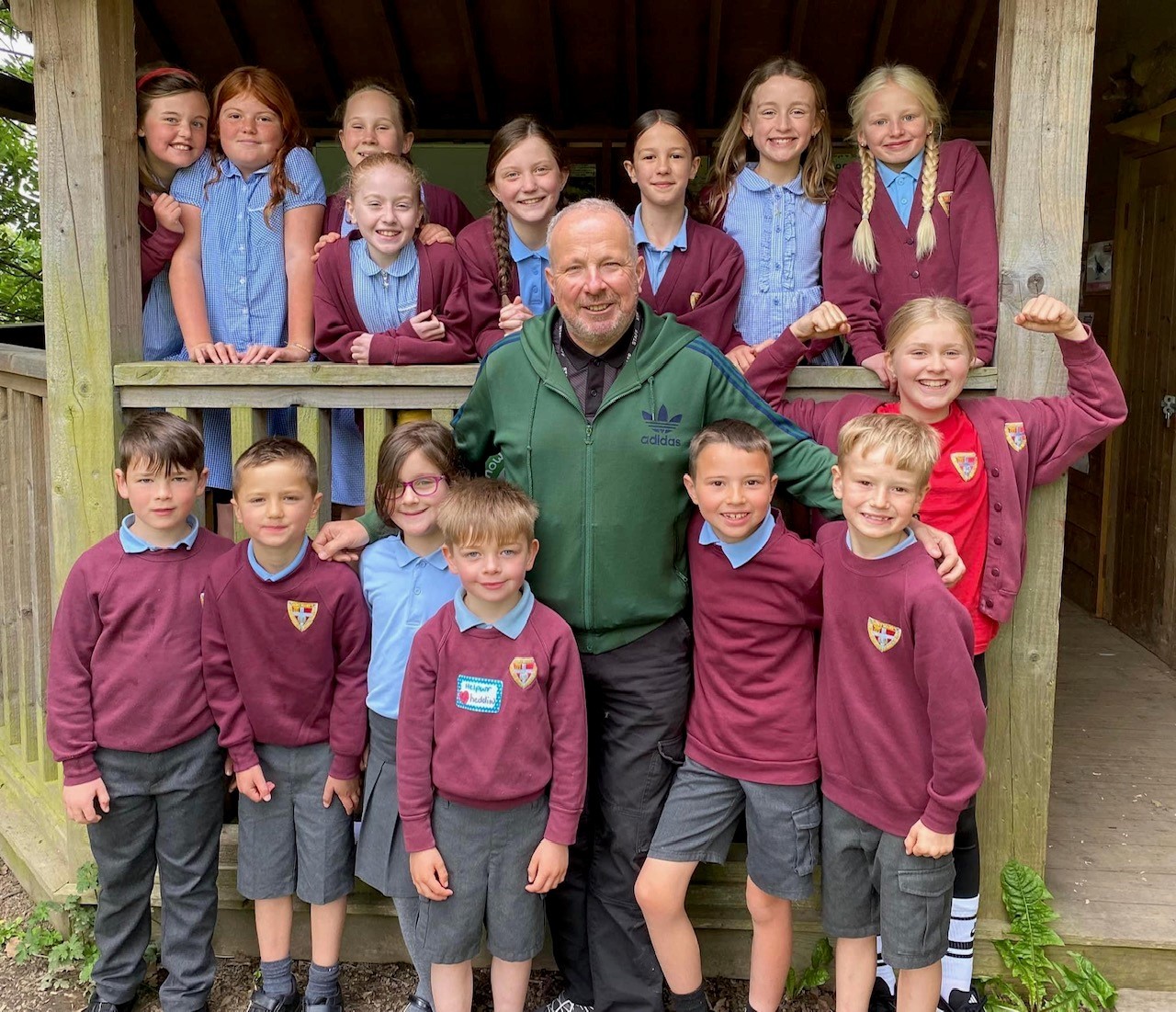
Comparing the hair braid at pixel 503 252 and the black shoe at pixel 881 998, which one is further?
the hair braid at pixel 503 252

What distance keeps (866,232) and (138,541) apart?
2.31m

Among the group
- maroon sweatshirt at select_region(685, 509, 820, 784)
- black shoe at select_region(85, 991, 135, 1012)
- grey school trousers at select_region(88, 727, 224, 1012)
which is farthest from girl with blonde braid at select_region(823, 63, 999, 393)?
black shoe at select_region(85, 991, 135, 1012)

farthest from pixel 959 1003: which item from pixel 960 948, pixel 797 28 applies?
pixel 797 28

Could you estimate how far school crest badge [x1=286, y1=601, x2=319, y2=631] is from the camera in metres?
3.04

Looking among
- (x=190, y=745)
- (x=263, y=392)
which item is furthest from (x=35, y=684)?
(x=263, y=392)

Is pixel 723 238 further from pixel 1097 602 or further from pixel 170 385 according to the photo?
pixel 1097 602

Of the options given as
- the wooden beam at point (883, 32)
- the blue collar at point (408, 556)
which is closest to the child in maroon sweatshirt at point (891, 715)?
the blue collar at point (408, 556)

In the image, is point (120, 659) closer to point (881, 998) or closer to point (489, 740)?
point (489, 740)

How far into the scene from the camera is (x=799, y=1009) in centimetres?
335

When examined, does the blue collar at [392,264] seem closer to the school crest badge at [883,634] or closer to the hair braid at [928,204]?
the hair braid at [928,204]

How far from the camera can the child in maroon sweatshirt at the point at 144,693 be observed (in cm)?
306

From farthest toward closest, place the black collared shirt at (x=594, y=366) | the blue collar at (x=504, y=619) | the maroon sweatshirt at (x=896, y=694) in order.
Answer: the black collared shirt at (x=594, y=366), the blue collar at (x=504, y=619), the maroon sweatshirt at (x=896, y=694)

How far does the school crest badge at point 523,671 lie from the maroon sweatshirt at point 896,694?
0.75m

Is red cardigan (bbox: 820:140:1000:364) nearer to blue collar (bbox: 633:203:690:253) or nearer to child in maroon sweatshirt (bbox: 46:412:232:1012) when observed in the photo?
blue collar (bbox: 633:203:690:253)
